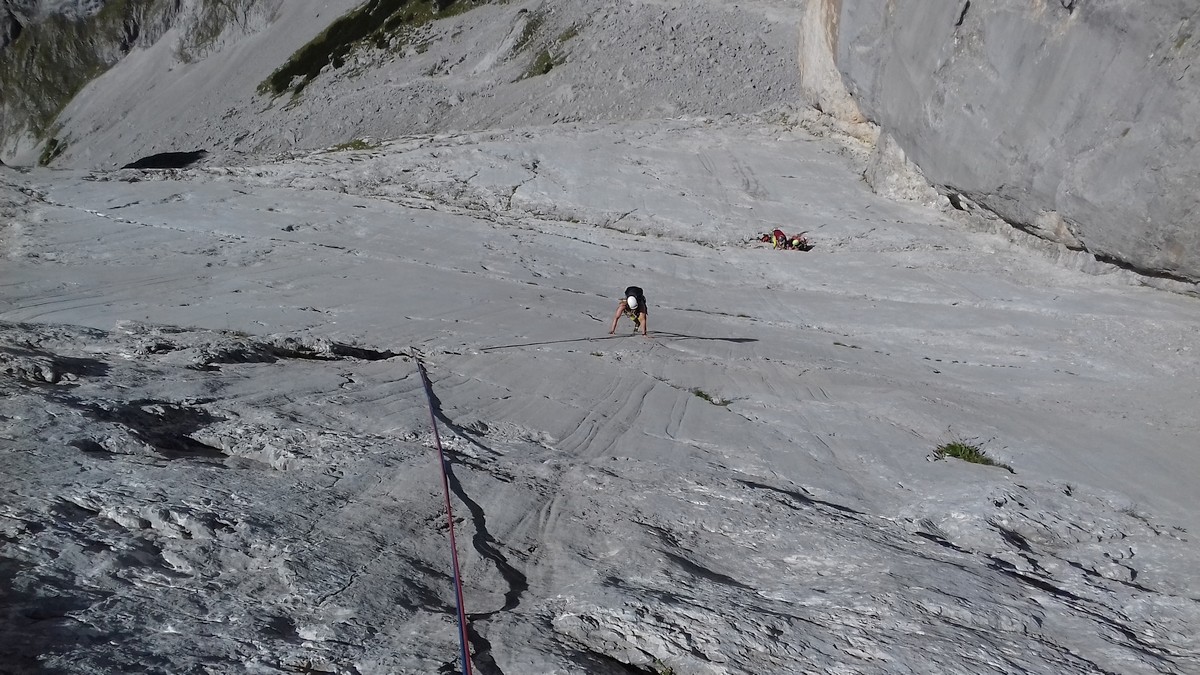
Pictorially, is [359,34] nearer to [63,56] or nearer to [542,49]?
[542,49]

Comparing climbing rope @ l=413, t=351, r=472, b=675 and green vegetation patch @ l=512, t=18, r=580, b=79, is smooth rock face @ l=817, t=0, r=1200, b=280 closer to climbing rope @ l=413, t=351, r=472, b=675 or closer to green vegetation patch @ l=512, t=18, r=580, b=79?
climbing rope @ l=413, t=351, r=472, b=675

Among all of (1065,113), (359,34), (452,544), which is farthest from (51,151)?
(452,544)

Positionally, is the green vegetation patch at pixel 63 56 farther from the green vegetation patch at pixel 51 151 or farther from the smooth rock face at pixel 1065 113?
the smooth rock face at pixel 1065 113

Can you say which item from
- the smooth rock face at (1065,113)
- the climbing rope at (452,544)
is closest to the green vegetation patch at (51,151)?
the smooth rock face at (1065,113)

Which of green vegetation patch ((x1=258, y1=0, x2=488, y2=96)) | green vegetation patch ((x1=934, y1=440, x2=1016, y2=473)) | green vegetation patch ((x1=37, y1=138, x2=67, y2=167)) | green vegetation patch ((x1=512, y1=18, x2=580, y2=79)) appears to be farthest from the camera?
green vegetation patch ((x1=37, y1=138, x2=67, y2=167))

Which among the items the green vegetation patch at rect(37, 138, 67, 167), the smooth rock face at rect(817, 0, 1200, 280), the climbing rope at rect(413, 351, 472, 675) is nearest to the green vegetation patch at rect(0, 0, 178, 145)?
the green vegetation patch at rect(37, 138, 67, 167)

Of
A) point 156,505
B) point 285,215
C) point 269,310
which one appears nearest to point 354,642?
point 156,505
